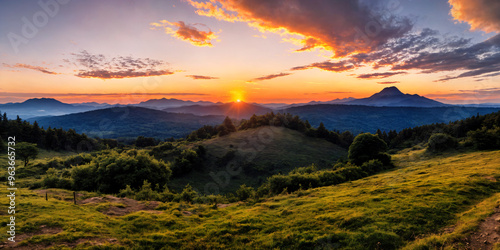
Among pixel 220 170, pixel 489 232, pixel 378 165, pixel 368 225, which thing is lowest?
pixel 220 170

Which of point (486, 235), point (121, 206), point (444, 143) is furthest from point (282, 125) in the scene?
point (486, 235)

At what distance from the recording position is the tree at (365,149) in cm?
5244

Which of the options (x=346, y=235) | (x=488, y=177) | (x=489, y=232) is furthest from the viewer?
(x=488, y=177)

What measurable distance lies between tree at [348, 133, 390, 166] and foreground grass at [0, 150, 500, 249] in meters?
30.7

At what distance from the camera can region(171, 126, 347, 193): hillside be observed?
72825 millimetres

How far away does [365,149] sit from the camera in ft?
177

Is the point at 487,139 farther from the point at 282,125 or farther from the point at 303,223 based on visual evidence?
the point at 282,125

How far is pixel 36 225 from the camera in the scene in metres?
14.2

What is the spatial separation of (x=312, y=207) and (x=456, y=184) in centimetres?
1486

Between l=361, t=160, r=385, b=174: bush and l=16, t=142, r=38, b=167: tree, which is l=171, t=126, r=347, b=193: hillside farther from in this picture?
l=16, t=142, r=38, b=167: tree

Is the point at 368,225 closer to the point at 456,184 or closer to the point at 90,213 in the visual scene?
the point at 456,184

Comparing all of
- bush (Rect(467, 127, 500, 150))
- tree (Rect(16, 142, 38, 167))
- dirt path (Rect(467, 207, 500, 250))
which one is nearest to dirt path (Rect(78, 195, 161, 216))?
Result: dirt path (Rect(467, 207, 500, 250))

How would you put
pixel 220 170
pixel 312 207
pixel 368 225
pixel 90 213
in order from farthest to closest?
pixel 220 170
pixel 312 207
pixel 90 213
pixel 368 225

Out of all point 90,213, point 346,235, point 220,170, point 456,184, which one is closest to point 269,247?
point 346,235
